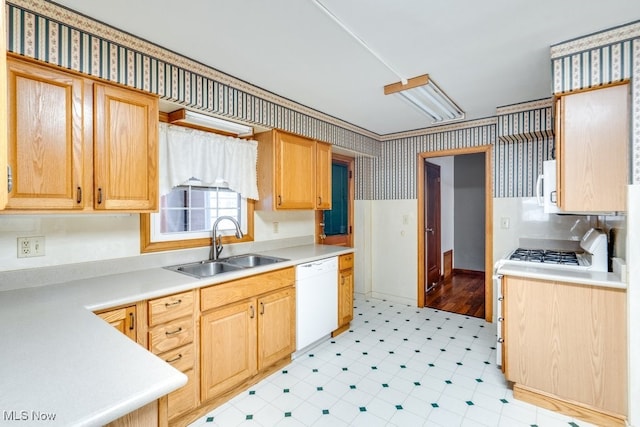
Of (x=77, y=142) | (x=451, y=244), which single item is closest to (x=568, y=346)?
(x=77, y=142)

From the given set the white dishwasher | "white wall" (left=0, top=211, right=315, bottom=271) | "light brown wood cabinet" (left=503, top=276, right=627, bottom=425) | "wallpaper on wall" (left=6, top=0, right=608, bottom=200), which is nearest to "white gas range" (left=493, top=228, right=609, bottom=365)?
"light brown wood cabinet" (left=503, top=276, right=627, bottom=425)

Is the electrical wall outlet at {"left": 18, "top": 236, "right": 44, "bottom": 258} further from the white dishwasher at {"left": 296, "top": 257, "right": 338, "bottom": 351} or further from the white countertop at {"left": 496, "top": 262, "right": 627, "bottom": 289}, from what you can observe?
the white countertop at {"left": 496, "top": 262, "right": 627, "bottom": 289}

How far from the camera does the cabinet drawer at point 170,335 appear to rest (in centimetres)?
178

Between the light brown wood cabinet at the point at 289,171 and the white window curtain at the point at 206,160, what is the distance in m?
0.10

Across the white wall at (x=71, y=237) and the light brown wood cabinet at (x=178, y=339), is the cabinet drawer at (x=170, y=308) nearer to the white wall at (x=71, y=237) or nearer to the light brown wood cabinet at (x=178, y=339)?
the light brown wood cabinet at (x=178, y=339)

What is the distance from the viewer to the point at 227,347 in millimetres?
2156

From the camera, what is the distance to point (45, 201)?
5.22 feet

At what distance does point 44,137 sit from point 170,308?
3.59 feet

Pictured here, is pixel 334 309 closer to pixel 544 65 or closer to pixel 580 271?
pixel 580 271

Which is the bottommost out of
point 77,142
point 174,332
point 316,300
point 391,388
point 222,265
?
point 391,388

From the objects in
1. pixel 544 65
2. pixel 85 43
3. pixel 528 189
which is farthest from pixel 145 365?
pixel 528 189

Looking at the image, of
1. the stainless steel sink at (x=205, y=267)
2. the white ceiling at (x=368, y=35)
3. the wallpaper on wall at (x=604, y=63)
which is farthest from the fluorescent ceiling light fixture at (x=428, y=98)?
the stainless steel sink at (x=205, y=267)

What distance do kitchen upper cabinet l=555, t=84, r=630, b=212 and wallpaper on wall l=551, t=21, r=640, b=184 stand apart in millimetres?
61

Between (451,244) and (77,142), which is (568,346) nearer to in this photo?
(77,142)
